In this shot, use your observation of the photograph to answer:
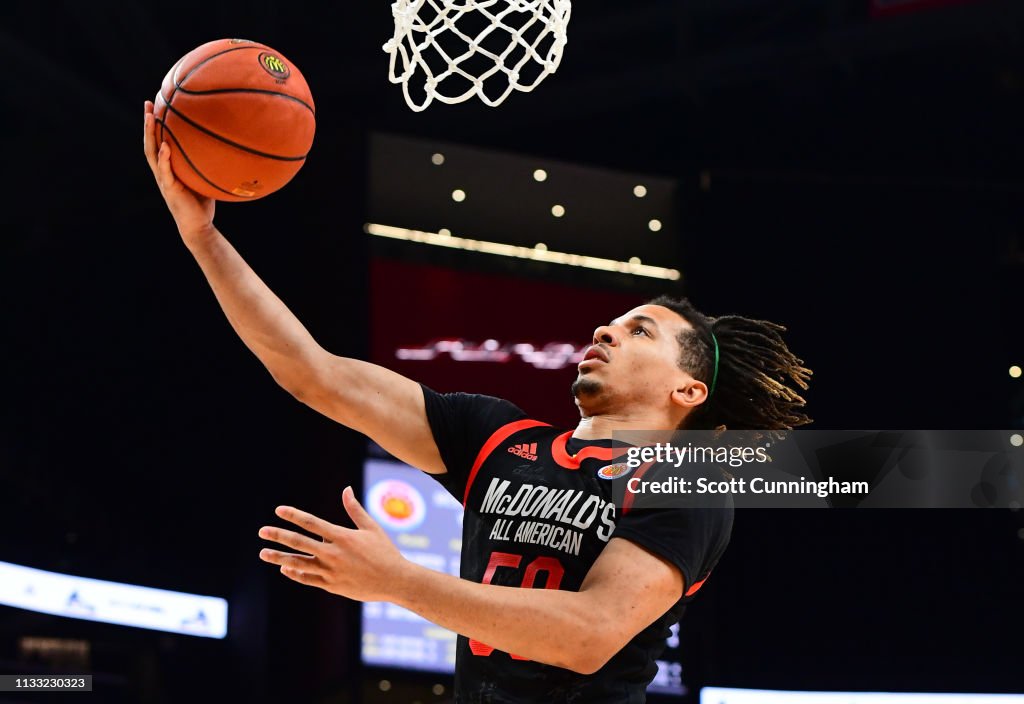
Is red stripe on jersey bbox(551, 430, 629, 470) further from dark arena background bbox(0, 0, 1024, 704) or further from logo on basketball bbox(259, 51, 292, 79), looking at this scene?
dark arena background bbox(0, 0, 1024, 704)

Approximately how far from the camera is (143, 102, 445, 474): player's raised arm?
2.63 metres

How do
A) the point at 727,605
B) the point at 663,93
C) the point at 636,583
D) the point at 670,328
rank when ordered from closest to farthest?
the point at 636,583 → the point at 670,328 → the point at 727,605 → the point at 663,93

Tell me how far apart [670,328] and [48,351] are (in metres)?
5.77

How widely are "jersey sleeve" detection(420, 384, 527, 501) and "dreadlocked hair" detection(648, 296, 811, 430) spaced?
→ 0.47 meters

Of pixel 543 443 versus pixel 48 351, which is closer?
pixel 543 443

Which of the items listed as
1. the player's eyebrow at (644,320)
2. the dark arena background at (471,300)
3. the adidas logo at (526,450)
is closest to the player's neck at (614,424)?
the adidas logo at (526,450)

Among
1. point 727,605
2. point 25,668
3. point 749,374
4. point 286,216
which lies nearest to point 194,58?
point 749,374

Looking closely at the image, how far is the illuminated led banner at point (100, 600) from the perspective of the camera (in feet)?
22.7

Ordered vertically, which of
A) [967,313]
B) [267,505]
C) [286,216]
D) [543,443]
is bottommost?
[543,443]

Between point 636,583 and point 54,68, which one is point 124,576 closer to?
point 54,68

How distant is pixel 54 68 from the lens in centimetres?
735

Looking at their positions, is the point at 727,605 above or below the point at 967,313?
below

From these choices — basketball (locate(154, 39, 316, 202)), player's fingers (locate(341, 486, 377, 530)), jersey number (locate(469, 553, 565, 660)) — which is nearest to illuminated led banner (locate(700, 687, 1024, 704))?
jersey number (locate(469, 553, 565, 660))

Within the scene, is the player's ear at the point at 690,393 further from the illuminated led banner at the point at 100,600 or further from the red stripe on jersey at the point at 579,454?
the illuminated led banner at the point at 100,600
